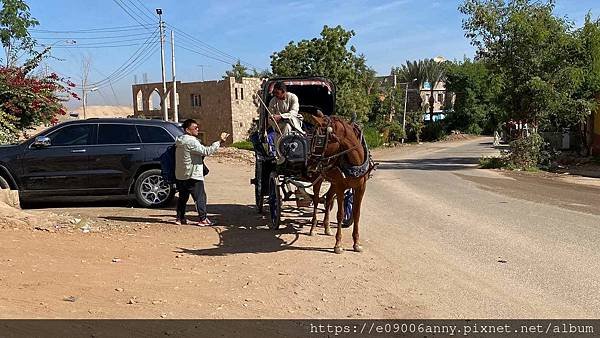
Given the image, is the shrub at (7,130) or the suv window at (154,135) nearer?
the suv window at (154,135)

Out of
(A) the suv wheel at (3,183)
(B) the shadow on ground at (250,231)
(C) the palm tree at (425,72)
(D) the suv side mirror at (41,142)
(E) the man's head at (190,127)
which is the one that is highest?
(C) the palm tree at (425,72)

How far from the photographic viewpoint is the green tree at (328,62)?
131ft

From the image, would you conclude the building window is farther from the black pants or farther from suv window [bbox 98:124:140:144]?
the black pants

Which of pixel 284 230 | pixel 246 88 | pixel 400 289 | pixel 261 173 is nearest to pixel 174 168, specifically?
pixel 261 173

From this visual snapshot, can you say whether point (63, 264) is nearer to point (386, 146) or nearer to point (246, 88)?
point (246, 88)

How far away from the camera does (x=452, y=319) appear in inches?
208

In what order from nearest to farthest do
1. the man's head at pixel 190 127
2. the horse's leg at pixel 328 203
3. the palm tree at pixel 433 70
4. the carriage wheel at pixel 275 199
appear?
the horse's leg at pixel 328 203, the carriage wheel at pixel 275 199, the man's head at pixel 190 127, the palm tree at pixel 433 70

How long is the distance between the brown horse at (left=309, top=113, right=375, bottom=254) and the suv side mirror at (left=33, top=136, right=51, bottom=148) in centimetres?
627

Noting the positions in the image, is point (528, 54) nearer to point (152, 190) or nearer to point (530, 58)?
point (530, 58)

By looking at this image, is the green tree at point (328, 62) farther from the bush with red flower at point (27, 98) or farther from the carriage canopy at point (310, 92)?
the carriage canopy at point (310, 92)

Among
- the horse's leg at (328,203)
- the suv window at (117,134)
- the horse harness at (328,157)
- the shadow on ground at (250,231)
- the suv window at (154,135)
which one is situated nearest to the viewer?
the horse harness at (328,157)

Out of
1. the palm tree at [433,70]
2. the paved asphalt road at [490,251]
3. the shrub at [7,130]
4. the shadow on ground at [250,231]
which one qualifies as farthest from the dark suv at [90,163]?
the palm tree at [433,70]

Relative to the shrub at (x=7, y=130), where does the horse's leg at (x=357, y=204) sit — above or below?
below

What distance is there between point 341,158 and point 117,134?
6.14m
